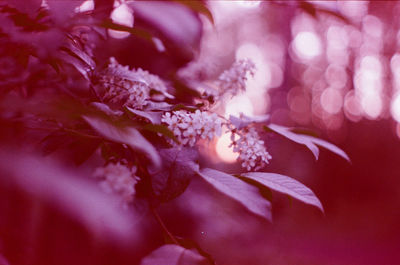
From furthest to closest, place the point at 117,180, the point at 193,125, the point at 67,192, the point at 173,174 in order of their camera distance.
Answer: the point at 193,125 → the point at 173,174 → the point at 117,180 → the point at 67,192

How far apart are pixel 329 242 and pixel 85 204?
28.8 ft

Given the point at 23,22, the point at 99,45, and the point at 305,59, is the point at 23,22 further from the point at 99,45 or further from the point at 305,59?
the point at 305,59

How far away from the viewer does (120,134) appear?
631mm

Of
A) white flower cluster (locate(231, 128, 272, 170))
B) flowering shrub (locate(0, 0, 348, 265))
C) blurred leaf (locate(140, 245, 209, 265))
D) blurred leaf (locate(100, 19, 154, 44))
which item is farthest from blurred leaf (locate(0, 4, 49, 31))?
white flower cluster (locate(231, 128, 272, 170))

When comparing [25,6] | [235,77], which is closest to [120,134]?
[25,6]

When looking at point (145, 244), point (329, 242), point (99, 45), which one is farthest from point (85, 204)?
point (329, 242)

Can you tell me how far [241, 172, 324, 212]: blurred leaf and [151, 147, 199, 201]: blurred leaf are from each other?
138mm

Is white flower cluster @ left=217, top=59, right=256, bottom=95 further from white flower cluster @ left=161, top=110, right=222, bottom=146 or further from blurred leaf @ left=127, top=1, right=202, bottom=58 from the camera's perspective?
blurred leaf @ left=127, top=1, right=202, bottom=58

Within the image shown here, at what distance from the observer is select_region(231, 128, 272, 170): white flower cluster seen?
1086 mm

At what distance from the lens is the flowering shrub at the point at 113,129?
1.81ft

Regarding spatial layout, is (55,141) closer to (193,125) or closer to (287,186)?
(193,125)

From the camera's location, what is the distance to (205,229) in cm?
119

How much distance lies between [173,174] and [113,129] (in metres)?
0.23

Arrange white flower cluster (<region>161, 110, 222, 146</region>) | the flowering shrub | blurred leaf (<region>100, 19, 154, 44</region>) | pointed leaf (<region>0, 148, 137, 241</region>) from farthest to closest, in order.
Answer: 1. white flower cluster (<region>161, 110, 222, 146</region>)
2. blurred leaf (<region>100, 19, 154, 44</region>)
3. the flowering shrub
4. pointed leaf (<region>0, 148, 137, 241</region>)
